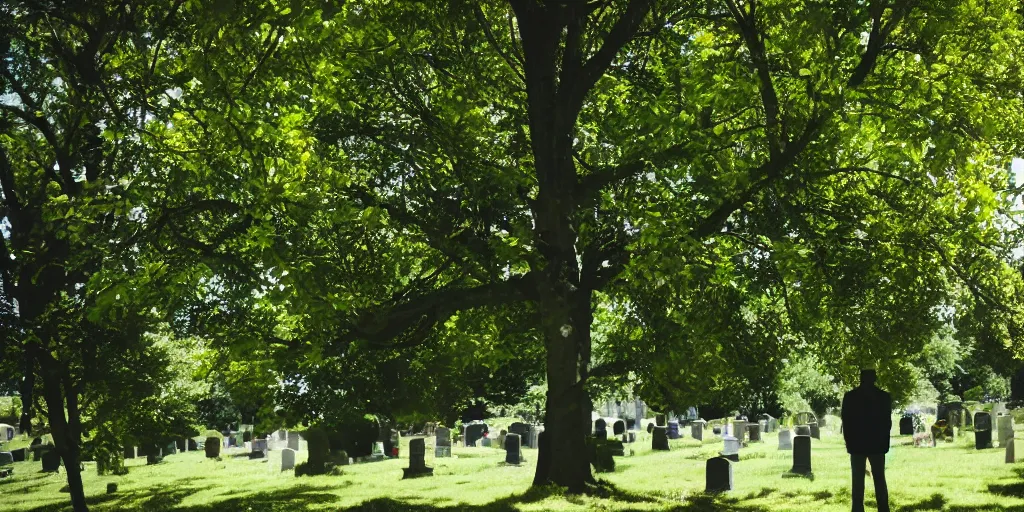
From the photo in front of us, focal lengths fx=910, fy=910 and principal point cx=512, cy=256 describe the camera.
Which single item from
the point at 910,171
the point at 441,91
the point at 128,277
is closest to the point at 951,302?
the point at 910,171

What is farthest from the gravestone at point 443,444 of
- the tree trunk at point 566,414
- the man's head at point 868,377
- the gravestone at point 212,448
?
the man's head at point 868,377

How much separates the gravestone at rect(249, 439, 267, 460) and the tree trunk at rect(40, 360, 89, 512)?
1633 cm

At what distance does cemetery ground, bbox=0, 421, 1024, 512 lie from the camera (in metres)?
14.4

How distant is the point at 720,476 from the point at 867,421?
5455 mm

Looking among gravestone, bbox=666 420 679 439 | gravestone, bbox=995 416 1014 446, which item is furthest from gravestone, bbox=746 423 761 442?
gravestone, bbox=995 416 1014 446

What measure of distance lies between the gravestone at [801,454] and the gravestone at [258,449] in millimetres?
22128

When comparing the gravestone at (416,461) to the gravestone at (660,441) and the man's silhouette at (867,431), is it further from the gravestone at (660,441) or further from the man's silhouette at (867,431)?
the man's silhouette at (867,431)

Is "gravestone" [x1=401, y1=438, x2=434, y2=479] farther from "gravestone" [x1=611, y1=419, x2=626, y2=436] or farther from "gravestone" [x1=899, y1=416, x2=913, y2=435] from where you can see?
"gravestone" [x1=899, y1=416, x2=913, y2=435]

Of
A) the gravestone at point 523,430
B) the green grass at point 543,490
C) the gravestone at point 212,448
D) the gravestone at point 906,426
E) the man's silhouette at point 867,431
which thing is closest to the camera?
the man's silhouette at point 867,431

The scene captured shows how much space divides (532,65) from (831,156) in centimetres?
550

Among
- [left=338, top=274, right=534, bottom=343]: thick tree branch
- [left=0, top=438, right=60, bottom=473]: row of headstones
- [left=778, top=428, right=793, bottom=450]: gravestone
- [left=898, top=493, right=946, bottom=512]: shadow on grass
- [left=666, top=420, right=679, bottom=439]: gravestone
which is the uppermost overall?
[left=338, top=274, right=534, bottom=343]: thick tree branch

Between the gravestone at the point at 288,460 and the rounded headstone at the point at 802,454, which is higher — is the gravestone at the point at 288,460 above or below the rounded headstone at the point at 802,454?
below

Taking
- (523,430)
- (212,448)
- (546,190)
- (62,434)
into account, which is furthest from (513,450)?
(212,448)

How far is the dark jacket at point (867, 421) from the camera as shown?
11133 mm
